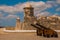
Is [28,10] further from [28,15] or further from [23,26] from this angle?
[23,26]

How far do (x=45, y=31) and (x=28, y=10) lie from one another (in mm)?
16373

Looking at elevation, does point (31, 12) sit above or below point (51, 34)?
above

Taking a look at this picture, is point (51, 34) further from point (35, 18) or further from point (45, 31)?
point (35, 18)

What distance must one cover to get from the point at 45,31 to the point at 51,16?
1847 cm

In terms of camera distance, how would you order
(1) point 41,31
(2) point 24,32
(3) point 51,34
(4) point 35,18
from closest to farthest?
(3) point 51,34 → (1) point 41,31 → (2) point 24,32 → (4) point 35,18

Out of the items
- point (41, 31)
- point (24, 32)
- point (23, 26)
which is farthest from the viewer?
point (23, 26)

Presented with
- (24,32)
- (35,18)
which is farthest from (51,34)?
(35,18)

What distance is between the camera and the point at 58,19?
98.4 feet

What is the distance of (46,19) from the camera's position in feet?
93.7

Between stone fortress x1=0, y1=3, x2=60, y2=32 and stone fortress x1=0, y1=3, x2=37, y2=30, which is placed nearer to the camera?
stone fortress x1=0, y1=3, x2=37, y2=30

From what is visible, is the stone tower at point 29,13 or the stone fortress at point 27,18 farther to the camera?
the stone tower at point 29,13

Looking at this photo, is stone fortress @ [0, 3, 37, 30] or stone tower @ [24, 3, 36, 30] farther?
stone tower @ [24, 3, 36, 30]

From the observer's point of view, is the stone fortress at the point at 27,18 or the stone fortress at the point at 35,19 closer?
the stone fortress at the point at 27,18

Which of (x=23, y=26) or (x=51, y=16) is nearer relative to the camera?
(x=23, y=26)
